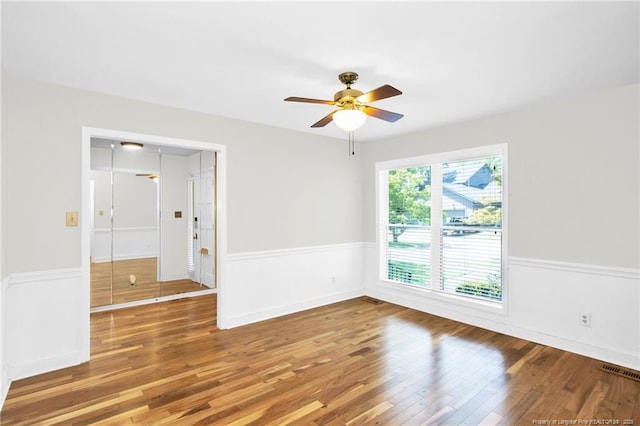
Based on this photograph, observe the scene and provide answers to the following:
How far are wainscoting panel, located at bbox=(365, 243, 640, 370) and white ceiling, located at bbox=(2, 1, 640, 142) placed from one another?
1.75 meters

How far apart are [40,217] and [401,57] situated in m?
3.24

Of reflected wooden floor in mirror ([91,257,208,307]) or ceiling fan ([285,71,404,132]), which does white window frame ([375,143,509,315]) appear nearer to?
ceiling fan ([285,71,404,132])

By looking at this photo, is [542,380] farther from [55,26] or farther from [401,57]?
[55,26]

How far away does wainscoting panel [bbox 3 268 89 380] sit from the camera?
2719 millimetres

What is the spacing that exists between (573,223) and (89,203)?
15.3 ft

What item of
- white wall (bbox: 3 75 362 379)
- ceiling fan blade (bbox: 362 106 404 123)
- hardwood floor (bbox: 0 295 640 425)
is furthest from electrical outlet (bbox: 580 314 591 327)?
white wall (bbox: 3 75 362 379)

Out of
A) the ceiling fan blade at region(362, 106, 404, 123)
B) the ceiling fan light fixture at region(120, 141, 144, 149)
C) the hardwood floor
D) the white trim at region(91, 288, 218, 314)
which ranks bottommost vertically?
the hardwood floor

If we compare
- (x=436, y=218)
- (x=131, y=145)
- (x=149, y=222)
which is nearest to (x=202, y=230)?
(x=149, y=222)

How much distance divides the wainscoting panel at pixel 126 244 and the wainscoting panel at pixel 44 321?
6.63 ft

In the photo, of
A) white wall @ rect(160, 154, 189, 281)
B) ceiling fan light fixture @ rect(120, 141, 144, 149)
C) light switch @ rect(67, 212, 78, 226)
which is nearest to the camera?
light switch @ rect(67, 212, 78, 226)

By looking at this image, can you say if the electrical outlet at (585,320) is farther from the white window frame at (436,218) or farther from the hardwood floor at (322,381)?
the white window frame at (436,218)

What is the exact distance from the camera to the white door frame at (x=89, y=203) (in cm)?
306

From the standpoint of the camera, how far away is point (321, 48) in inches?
88.4

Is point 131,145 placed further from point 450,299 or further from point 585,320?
point 585,320
